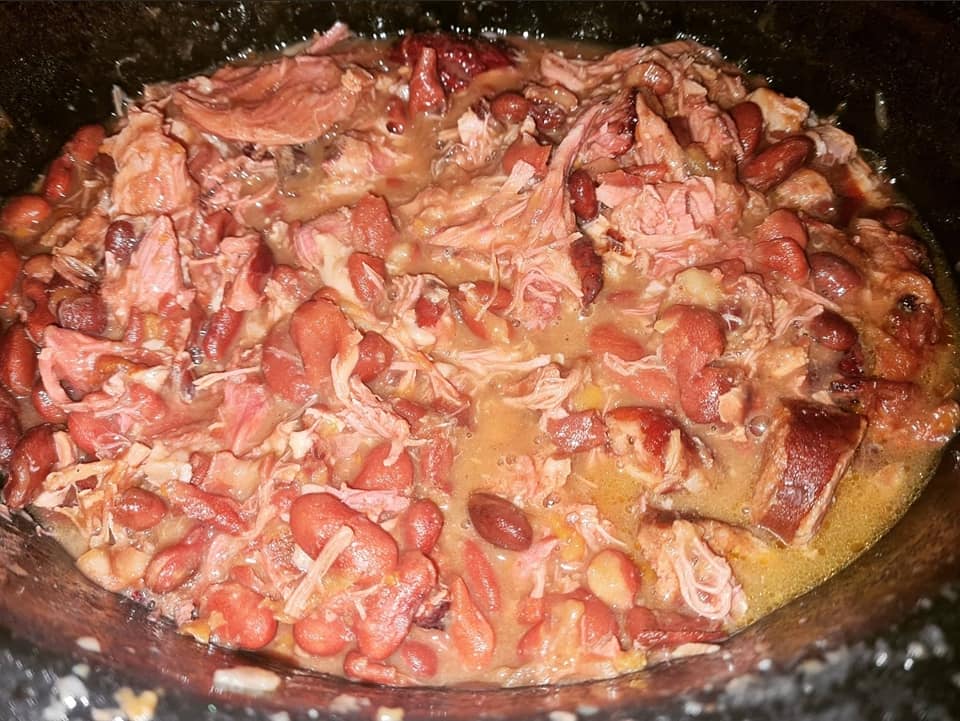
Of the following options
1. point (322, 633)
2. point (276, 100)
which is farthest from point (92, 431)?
point (276, 100)

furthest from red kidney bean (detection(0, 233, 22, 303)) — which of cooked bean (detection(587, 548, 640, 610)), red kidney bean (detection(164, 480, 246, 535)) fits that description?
cooked bean (detection(587, 548, 640, 610))

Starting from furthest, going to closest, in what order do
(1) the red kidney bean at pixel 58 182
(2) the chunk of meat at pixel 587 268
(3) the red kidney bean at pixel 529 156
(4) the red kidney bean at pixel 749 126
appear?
(1) the red kidney bean at pixel 58 182 < (4) the red kidney bean at pixel 749 126 < (3) the red kidney bean at pixel 529 156 < (2) the chunk of meat at pixel 587 268

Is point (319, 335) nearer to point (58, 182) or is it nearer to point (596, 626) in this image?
point (596, 626)

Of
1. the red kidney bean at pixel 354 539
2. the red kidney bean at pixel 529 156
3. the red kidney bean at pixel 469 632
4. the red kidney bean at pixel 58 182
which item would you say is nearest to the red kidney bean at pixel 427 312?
the red kidney bean at pixel 529 156

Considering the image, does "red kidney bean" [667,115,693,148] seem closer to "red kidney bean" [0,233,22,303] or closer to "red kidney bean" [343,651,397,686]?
"red kidney bean" [343,651,397,686]

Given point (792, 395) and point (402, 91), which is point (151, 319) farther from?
point (792, 395)

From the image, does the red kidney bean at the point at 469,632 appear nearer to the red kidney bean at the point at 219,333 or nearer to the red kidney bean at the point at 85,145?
the red kidney bean at the point at 219,333

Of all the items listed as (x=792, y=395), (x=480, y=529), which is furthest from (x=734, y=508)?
(x=480, y=529)
